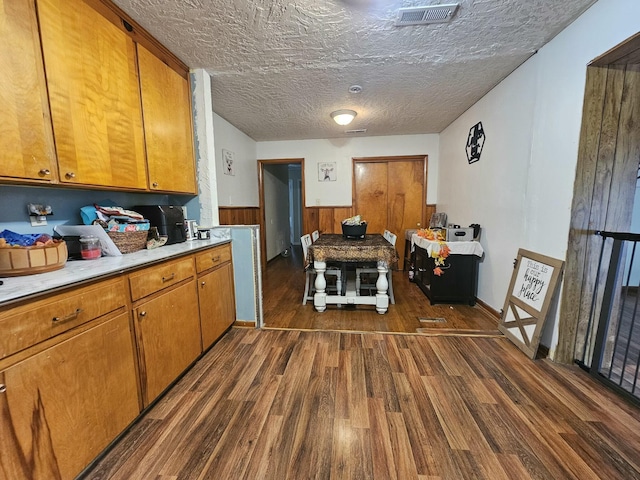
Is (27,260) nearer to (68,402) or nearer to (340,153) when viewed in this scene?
(68,402)

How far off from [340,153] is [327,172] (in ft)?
1.34

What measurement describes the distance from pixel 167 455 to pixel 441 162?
15.6ft

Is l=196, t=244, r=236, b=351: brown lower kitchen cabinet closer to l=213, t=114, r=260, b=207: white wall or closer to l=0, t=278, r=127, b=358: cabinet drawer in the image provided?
l=0, t=278, r=127, b=358: cabinet drawer

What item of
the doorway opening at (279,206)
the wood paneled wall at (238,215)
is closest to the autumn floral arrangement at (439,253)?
the doorway opening at (279,206)

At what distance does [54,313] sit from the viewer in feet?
3.20

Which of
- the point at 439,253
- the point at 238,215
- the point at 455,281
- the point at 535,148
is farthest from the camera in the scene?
the point at 238,215

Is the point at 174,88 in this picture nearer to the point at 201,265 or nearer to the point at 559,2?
the point at 201,265

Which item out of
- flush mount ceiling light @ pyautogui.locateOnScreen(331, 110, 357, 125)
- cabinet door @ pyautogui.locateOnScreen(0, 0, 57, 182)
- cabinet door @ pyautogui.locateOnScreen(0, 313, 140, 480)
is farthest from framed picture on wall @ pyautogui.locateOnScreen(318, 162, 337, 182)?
cabinet door @ pyautogui.locateOnScreen(0, 313, 140, 480)

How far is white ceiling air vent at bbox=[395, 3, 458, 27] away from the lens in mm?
1531

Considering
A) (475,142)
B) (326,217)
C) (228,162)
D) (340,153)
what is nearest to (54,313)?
(228,162)

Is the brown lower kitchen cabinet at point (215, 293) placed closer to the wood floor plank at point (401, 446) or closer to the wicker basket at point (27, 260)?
the wicker basket at point (27, 260)

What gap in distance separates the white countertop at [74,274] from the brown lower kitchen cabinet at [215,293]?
0.35m

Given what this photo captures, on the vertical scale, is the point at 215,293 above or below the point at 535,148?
below

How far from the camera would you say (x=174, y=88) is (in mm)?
2070
